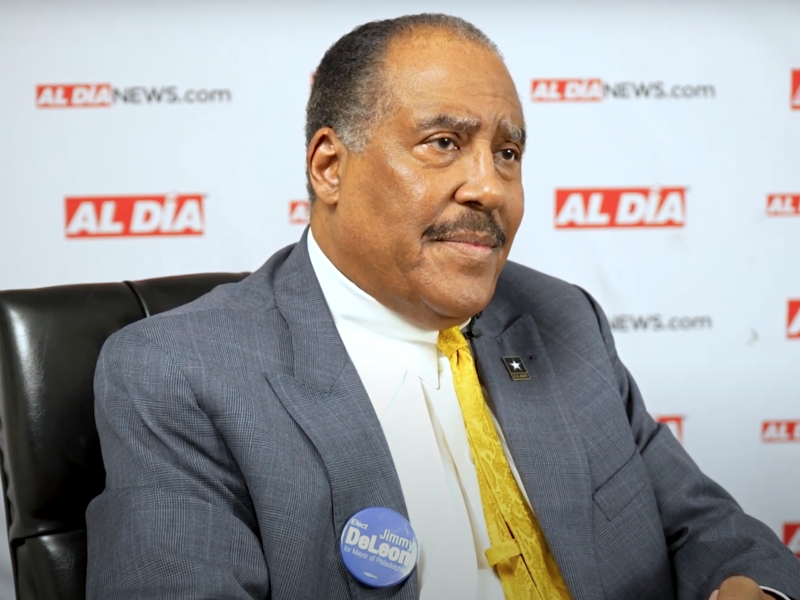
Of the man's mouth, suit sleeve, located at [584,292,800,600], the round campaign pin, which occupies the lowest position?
suit sleeve, located at [584,292,800,600]

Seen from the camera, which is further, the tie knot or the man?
the tie knot

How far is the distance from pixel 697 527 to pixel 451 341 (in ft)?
1.99

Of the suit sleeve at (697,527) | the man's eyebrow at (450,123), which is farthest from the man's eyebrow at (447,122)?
the suit sleeve at (697,527)

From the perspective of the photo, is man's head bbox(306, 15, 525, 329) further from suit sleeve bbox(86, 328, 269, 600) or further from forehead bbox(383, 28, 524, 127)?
suit sleeve bbox(86, 328, 269, 600)

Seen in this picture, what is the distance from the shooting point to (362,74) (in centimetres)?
160

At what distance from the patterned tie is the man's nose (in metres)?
0.34

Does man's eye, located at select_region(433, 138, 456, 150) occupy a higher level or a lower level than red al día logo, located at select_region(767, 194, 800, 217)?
higher

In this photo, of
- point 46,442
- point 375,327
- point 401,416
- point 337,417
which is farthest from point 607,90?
point 46,442

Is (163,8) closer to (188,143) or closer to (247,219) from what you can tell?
(188,143)

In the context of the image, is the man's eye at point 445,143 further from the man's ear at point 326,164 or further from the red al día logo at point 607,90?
the red al día logo at point 607,90

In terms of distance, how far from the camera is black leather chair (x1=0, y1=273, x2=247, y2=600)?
148 centimetres

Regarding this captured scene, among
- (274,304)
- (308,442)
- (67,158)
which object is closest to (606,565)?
(308,442)

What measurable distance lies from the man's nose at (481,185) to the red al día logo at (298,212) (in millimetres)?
1169

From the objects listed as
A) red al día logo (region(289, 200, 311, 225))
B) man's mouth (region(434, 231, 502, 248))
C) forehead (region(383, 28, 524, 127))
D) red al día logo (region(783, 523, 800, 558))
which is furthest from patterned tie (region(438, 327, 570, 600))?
red al día logo (region(783, 523, 800, 558))
